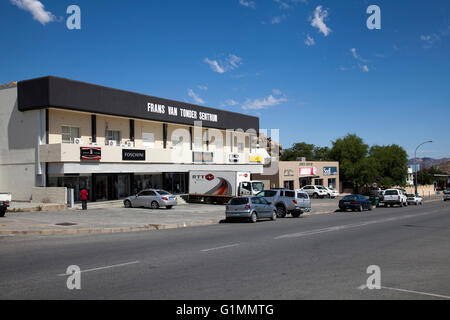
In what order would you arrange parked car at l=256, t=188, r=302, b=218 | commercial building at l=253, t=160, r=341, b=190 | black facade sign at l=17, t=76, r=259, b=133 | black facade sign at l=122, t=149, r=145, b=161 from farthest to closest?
commercial building at l=253, t=160, r=341, b=190 < black facade sign at l=122, t=149, r=145, b=161 < black facade sign at l=17, t=76, r=259, b=133 < parked car at l=256, t=188, r=302, b=218

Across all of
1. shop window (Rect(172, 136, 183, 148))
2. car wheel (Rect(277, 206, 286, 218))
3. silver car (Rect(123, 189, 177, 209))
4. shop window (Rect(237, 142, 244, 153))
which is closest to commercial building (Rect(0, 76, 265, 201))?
shop window (Rect(172, 136, 183, 148))

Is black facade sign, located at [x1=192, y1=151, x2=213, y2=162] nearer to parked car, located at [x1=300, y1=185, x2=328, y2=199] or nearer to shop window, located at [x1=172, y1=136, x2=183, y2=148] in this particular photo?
shop window, located at [x1=172, y1=136, x2=183, y2=148]

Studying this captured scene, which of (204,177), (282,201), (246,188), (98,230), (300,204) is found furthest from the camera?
(204,177)

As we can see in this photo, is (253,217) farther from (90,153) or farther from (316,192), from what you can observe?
(316,192)

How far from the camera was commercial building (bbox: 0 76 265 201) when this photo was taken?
29.9m

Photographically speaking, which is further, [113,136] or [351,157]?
[351,157]

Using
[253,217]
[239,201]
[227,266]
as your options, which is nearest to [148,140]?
[239,201]

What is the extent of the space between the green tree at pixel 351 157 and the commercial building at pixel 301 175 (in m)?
4.44

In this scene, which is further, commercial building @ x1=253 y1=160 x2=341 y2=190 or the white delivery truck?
commercial building @ x1=253 y1=160 x2=341 y2=190

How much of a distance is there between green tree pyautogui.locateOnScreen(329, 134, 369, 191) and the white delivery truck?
4220 centimetres

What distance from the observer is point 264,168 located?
57250mm

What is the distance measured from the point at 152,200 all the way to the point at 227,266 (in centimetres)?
2221

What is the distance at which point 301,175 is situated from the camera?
61.9 meters
